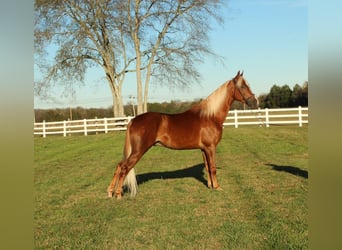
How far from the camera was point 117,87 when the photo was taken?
1820 centimetres

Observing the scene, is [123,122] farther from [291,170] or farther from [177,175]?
[291,170]

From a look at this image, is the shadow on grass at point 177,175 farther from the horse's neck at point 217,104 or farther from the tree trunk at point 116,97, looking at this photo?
the tree trunk at point 116,97

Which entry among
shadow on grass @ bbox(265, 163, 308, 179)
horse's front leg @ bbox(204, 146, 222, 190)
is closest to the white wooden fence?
shadow on grass @ bbox(265, 163, 308, 179)

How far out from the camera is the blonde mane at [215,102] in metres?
6.08

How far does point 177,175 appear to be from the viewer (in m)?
7.76

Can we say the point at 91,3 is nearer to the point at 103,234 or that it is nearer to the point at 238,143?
the point at 238,143

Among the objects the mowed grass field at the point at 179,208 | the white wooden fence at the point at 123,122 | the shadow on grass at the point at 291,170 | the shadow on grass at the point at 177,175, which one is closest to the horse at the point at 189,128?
the mowed grass field at the point at 179,208

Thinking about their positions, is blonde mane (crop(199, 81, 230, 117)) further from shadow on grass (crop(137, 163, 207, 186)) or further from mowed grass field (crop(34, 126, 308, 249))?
shadow on grass (crop(137, 163, 207, 186))

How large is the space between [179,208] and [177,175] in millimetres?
3031

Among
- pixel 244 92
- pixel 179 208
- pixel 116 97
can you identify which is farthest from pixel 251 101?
pixel 116 97

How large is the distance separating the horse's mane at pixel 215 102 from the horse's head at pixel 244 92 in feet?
0.60

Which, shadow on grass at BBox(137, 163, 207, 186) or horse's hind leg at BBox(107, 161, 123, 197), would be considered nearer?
horse's hind leg at BBox(107, 161, 123, 197)

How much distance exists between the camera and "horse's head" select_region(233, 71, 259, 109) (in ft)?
19.6

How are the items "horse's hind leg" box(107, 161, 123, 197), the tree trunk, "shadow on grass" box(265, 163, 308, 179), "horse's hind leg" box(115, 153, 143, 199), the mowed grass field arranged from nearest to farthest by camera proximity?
1. the mowed grass field
2. "horse's hind leg" box(115, 153, 143, 199)
3. "horse's hind leg" box(107, 161, 123, 197)
4. "shadow on grass" box(265, 163, 308, 179)
5. the tree trunk
